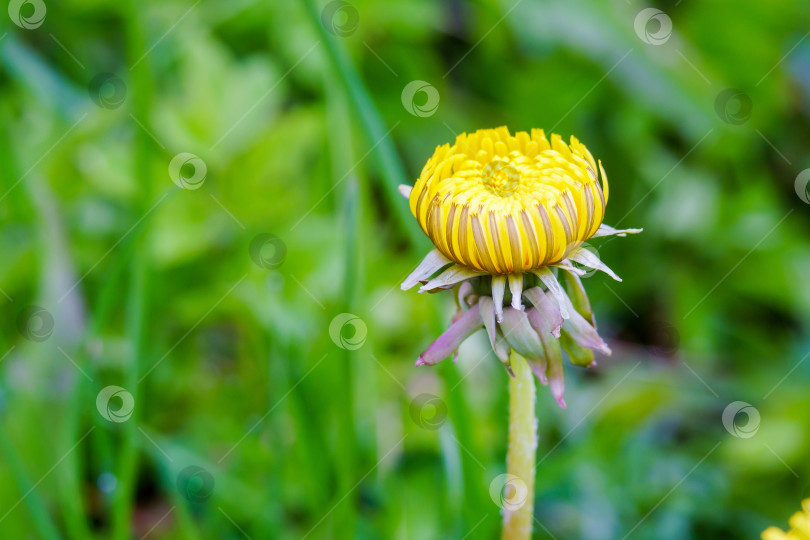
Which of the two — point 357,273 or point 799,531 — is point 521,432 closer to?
point 799,531

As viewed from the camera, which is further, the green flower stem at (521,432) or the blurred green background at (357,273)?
the blurred green background at (357,273)

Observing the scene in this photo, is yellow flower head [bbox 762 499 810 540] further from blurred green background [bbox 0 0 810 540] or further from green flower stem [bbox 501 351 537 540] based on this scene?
blurred green background [bbox 0 0 810 540]

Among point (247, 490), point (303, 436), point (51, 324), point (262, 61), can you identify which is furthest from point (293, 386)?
point (262, 61)

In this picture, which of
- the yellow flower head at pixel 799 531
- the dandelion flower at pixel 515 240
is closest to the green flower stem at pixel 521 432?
the dandelion flower at pixel 515 240

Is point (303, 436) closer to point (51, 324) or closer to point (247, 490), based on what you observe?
point (247, 490)

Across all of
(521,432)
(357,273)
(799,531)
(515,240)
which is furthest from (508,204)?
(357,273)

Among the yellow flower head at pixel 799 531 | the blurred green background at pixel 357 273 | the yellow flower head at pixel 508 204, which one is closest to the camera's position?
the yellow flower head at pixel 508 204

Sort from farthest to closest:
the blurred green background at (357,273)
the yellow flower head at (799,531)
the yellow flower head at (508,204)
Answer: the blurred green background at (357,273), the yellow flower head at (799,531), the yellow flower head at (508,204)

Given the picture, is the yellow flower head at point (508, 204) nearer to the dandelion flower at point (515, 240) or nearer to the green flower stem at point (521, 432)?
the dandelion flower at point (515, 240)
